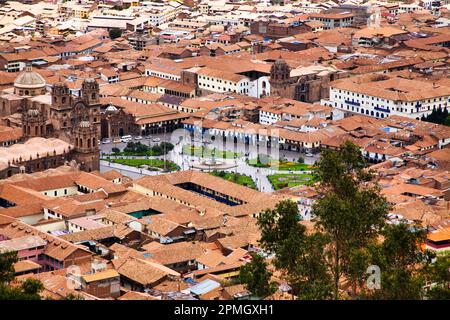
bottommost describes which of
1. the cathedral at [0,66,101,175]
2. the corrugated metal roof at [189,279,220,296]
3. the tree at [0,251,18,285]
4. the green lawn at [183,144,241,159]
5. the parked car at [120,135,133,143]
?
the parked car at [120,135,133,143]

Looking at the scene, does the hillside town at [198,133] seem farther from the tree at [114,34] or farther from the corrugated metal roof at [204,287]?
the tree at [114,34]

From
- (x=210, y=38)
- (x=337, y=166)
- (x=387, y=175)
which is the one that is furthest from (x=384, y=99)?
(x=337, y=166)

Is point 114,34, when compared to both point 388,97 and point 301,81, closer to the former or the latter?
point 301,81

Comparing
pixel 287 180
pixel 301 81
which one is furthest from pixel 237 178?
pixel 301 81

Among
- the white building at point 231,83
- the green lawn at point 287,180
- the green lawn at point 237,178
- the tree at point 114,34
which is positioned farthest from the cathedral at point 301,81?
the tree at point 114,34

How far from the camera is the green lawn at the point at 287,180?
3093cm

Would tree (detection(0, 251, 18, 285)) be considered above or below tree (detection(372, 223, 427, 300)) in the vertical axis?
below

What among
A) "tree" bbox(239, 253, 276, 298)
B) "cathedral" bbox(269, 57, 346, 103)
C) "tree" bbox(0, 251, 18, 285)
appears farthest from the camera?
"cathedral" bbox(269, 57, 346, 103)

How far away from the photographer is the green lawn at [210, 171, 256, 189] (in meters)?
31.1

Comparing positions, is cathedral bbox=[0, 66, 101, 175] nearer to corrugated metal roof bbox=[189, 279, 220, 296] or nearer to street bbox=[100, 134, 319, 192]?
street bbox=[100, 134, 319, 192]

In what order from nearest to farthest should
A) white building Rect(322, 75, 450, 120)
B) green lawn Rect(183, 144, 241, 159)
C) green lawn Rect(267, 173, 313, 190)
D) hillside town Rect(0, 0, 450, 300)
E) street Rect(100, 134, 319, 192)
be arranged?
hillside town Rect(0, 0, 450, 300) → green lawn Rect(267, 173, 313, 190) → street Rect(100, 134, 319, 192) → green lawn Rect(183, 144, 241, 159) → white building Rect(322, 75, 450, 120)

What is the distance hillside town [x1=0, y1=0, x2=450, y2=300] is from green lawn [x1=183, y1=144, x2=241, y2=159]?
73mm

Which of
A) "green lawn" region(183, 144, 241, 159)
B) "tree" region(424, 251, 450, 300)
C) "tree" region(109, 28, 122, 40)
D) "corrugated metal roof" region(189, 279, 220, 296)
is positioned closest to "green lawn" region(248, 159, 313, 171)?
"green lawn" region(183, 144, 241, 159)

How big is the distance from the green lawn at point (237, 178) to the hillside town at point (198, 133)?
12cm
